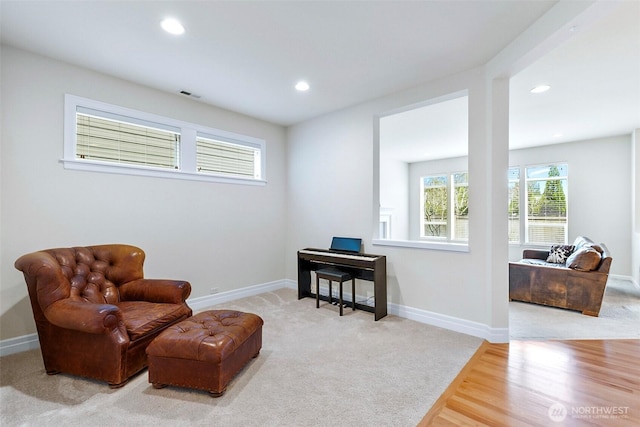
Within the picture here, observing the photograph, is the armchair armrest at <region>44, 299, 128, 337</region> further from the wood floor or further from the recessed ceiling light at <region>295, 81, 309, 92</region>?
the recessed ceiling light at <region>295, 81, 309, 92</region>

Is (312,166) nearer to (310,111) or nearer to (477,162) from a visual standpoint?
(310,111)

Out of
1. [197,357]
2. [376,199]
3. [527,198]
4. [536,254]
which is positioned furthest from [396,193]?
[197,357]

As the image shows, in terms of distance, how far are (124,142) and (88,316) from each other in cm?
214

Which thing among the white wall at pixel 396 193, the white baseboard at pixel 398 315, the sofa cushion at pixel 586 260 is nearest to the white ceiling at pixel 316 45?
the sofa cushion at pixel 586 260

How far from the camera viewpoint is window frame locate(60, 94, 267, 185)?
2.96 meters

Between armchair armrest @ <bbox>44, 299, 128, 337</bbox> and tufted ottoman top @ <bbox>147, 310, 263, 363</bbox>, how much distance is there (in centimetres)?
30

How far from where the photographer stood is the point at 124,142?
11.0 ft

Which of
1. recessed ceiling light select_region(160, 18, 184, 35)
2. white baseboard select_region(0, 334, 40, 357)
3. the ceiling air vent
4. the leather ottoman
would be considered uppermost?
the ceiling air vent

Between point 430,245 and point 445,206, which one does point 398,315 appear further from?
point 445,206

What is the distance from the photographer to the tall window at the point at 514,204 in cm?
670

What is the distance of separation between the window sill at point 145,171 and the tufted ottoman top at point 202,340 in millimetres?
2008

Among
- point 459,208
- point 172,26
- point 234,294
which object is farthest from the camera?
point 459,208

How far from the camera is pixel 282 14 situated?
2201mm

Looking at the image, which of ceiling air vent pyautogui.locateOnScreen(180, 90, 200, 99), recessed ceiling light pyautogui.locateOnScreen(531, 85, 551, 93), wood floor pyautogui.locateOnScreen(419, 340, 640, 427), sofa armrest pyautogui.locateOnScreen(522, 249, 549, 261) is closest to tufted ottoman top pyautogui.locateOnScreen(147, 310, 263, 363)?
wood floor pyautogui.locateOnScreen(419, 340, 640, 427)
